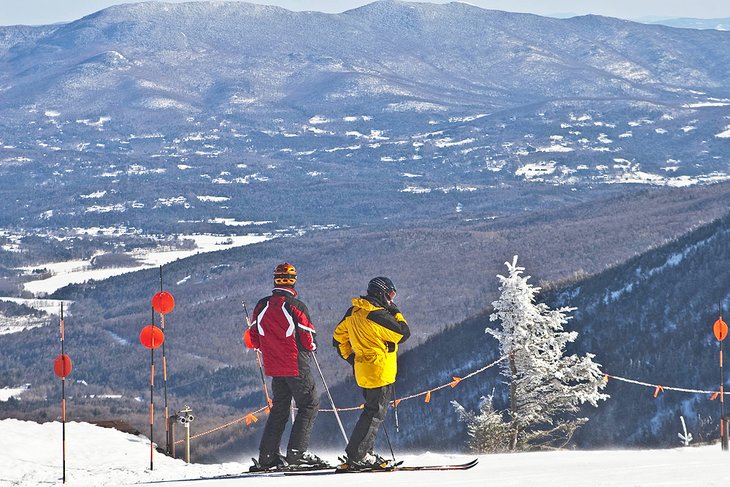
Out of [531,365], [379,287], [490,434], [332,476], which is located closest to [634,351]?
[531,365]

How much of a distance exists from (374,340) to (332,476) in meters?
1.94

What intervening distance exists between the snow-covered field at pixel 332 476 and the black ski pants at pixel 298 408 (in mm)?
670

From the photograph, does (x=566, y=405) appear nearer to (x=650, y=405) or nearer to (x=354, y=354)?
(x=354, y=354)

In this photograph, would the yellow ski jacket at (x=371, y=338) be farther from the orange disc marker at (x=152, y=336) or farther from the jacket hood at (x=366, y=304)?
the orange disc marker at (x=152, y=336)

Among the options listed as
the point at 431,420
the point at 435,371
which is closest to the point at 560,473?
the point at 431,420

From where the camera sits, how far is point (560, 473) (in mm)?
17672

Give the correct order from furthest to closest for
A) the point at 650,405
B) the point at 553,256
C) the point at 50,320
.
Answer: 1. the point at 553,256
2. the point at 50,320
3. the point at 650,405

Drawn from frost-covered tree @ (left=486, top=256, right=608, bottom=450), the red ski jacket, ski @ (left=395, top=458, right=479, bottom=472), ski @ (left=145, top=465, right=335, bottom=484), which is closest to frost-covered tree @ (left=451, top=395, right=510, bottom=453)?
frost-covered tree @ (left=486, top=256, right=608, bottom=450)

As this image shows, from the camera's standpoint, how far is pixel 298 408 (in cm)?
1948

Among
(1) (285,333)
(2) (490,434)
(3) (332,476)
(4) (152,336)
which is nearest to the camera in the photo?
(3) (332,476)

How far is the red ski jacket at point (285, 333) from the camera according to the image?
62.1 ft

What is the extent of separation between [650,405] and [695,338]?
8732mm

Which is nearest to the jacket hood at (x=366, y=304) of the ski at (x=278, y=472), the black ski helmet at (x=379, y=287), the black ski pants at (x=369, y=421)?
the black ski helmet at (x=379, y=287)

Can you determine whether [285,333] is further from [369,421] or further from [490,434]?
[490,434]
